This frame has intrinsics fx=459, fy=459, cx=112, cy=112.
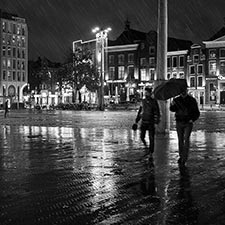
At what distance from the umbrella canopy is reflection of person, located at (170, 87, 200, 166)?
436 millimetres

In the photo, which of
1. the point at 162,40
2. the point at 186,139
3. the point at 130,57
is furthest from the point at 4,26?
the point at 186,139

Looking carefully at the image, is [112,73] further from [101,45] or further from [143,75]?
[101,45]

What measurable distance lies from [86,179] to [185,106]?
10.4 feet

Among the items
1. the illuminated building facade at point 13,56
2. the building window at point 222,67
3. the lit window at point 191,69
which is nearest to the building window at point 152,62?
the lit window at point 191,69

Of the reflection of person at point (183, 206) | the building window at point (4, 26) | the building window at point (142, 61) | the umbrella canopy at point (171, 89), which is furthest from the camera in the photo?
the building window at point (4, 26)

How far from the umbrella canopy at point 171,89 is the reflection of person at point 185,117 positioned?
436 mm

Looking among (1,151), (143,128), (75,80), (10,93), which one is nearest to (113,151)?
(143,128)

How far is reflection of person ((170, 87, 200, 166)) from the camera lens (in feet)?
34.0

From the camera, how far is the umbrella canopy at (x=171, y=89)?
1097 cm

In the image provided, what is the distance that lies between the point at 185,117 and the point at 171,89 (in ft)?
3.73

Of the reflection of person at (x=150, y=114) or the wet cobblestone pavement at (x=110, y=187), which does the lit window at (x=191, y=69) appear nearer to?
the wet cobblestone pavement at (x=110, y=187)

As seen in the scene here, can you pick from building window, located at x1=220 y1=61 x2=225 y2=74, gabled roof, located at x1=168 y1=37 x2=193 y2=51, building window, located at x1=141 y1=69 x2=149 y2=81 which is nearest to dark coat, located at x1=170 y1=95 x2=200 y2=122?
building window, located at x1=220 y1=61 x2=225 y2=74

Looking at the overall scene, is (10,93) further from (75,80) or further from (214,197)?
(214,197)

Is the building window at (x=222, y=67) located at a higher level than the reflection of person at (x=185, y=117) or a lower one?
higher
